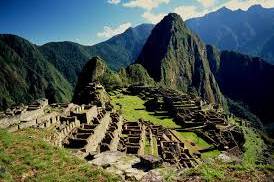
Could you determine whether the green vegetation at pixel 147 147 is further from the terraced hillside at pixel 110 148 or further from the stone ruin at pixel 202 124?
the stone ruin at pixel 202 124

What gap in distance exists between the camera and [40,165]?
50.7 feet

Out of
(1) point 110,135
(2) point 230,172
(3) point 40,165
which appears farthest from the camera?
(1) point 110,135

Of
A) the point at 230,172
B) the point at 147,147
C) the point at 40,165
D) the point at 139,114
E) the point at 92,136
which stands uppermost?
the point at 40,165

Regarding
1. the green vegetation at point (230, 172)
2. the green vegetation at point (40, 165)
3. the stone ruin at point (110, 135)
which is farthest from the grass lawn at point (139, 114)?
the green vegetation at point (230, 172)

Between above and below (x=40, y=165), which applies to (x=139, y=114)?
below

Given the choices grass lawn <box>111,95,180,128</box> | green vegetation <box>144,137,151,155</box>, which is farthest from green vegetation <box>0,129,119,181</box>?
grass lawn <box>111,95,180,128</box>

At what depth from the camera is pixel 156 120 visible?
74.4m

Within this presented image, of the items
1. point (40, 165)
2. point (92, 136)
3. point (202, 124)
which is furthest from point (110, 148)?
point (202, 124)

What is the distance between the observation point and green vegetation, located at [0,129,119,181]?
14117 millimetres

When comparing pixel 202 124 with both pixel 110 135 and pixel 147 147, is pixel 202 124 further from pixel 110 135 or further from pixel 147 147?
pixel 110 135

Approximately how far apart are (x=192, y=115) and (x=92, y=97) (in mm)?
25554

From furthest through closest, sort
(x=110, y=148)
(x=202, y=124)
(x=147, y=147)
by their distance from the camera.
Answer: (x=202, y=124)
(x=147, y=147)
(x=110, y=148)

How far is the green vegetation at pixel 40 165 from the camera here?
46.3ft

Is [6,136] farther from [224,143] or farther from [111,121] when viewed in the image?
[224,143]
